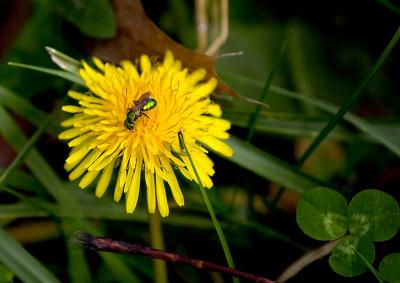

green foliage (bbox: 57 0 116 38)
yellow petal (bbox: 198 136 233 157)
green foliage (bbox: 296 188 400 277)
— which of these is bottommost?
green foliage (bbox: 296 188 400 277)

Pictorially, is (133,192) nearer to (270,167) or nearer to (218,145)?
(218,145)

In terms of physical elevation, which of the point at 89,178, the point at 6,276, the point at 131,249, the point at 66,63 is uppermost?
the point at 66,63

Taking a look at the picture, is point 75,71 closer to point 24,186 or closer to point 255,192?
point 24,186

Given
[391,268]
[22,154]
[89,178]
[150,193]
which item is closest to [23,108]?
[22,154]

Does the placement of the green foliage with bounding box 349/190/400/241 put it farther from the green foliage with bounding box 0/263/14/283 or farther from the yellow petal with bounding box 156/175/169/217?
the green foliage with bounding box 0/263/14/283

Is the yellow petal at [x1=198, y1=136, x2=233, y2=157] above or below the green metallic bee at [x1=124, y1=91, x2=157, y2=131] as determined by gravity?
above

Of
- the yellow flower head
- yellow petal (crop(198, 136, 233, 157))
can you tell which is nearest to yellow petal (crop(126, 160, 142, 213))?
the yellow flower head

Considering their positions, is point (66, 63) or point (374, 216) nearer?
point (374, 216)
